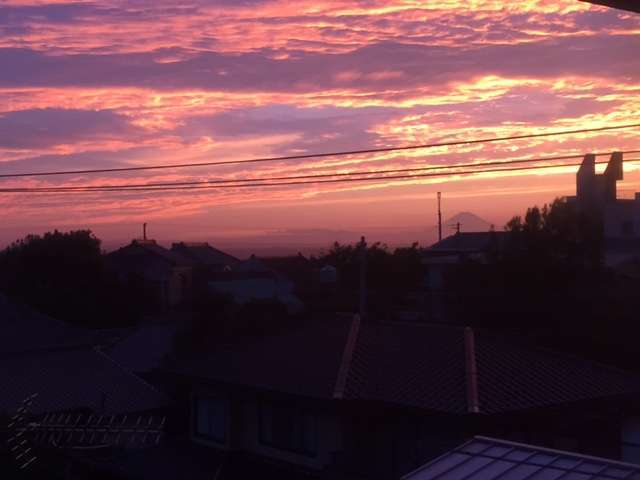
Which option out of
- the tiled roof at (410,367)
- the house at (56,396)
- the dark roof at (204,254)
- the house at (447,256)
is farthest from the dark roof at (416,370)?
the dark roof at (204,254)

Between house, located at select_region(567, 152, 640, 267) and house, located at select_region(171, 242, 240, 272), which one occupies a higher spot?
house, located at select_region(567, 152, 640, 267)

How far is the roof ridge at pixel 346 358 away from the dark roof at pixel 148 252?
3497 centimetres

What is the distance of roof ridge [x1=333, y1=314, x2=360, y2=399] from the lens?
1544 cm

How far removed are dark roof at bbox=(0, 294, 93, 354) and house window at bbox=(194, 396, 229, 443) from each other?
6.00 metres

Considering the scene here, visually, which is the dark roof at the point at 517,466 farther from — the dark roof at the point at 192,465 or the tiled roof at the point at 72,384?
the tiled roof at the point at 72,384

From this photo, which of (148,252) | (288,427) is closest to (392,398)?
(288,427)

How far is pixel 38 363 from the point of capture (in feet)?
73.2

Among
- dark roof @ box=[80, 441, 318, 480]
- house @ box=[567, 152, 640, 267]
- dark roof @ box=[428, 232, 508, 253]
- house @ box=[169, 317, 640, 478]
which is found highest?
house @ box=[567, 152, 640, 267]

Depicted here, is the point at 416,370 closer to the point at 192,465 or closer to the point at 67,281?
the point at 192,465

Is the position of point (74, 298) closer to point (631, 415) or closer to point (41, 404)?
point (41, 404)

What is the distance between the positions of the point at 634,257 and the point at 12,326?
26659 mm

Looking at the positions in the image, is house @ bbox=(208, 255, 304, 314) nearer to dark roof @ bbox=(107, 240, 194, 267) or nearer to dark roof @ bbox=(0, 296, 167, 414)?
dark roof @ bbox=(107, 240, 194, 267)

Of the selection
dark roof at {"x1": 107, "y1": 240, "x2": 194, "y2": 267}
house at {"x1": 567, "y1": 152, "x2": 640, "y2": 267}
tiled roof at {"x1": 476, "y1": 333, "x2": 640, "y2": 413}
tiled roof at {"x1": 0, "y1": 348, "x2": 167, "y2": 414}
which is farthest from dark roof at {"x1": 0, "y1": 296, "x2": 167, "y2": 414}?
dark roof at {"x1": 107, "y1": 240, "x2": 194, "y2": 267}

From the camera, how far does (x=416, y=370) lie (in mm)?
16125
